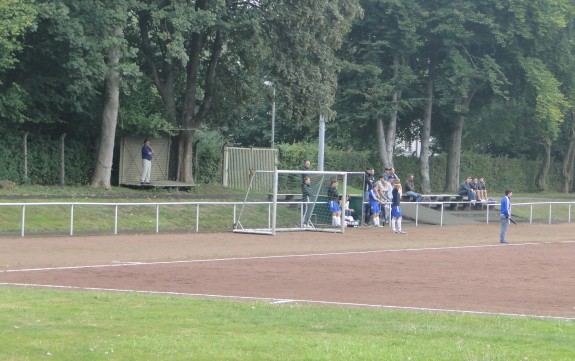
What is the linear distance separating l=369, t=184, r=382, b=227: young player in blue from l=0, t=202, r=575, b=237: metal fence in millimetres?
3225

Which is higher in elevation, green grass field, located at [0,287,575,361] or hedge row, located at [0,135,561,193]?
hedge row, located at [0,135,561,193]

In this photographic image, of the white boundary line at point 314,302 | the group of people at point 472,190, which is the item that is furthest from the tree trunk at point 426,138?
the white boundary line at point 314,302

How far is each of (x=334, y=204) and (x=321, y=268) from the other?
12155 mm

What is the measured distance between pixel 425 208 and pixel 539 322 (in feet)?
95.3

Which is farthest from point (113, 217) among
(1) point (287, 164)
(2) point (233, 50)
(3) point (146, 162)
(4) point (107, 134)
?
(1) point (287, 164)

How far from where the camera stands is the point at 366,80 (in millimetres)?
52406

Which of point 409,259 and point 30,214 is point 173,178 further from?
point 409,259

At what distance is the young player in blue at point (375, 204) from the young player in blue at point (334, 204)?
1.82m

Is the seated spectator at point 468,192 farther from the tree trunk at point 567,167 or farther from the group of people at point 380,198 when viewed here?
the tree trunk at point 567,167

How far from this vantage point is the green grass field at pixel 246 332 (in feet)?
34.2

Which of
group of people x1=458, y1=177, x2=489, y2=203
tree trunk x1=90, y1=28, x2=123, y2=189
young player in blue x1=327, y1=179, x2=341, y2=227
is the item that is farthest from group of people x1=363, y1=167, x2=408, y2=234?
tree trunk x1=90, y1=28, x2=123, y2=189

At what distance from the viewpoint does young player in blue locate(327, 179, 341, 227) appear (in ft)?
113

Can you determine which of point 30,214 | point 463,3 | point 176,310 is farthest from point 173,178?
point 176,310

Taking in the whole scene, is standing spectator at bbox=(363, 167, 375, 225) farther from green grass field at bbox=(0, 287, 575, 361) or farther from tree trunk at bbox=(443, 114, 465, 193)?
tree trunk at bbox=(443, 114, 465, 193)
